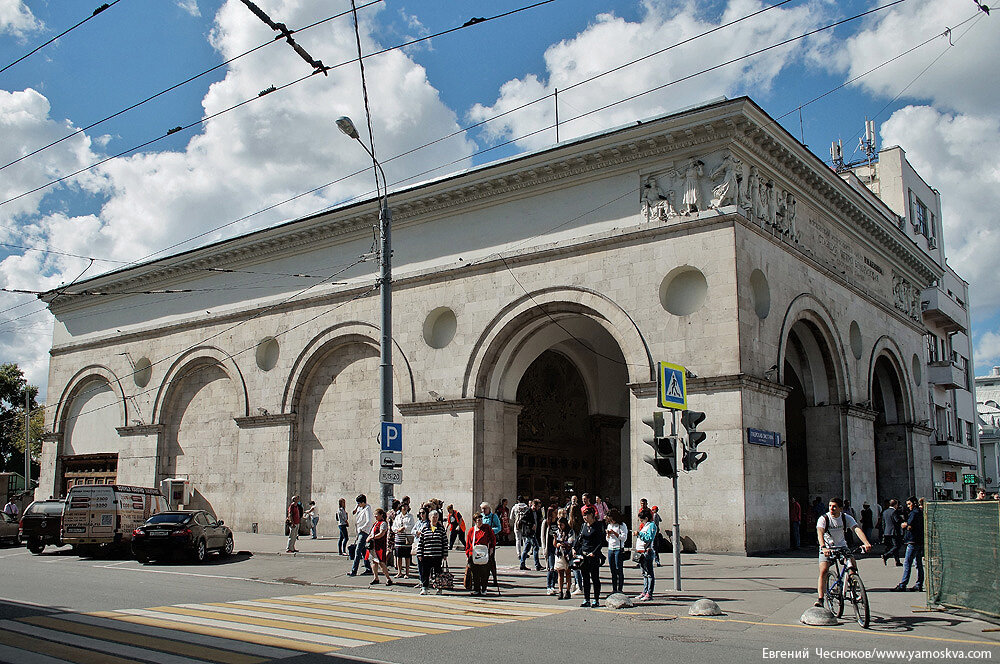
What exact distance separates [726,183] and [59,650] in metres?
17.8

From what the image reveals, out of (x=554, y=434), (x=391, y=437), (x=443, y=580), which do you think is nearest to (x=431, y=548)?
(x=443, y=580)

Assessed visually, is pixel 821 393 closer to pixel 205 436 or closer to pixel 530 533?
pixel 530 533

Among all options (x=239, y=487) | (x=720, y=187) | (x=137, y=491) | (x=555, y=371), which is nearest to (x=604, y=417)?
(x=555, y=371)

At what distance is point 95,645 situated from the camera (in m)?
9.10

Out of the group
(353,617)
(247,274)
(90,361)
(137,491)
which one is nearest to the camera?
(353,617)

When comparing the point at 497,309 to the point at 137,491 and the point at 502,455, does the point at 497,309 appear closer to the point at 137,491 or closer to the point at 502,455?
the point at 502,455

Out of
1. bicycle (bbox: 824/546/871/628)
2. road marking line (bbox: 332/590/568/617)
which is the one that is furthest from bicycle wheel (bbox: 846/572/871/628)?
road marking line (bbox: 332/590/568/617)

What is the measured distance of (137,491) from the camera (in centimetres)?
2356

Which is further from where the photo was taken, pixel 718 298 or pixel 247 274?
pixel 247 274

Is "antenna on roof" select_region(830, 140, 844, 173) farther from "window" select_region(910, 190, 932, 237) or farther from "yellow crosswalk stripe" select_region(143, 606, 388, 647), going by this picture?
"yellow crosswalk stripe" select_region(143, 606, 388, 647)

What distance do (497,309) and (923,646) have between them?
1642 centimetres

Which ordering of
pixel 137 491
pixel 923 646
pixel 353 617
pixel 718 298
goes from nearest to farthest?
pixel 923 646 → pixel 353 617 → pixel 718 298 → pixel 137 491

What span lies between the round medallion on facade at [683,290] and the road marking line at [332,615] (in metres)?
12.6

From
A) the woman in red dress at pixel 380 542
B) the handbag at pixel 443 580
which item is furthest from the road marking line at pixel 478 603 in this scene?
the woman in red dress at pixel 380 542
